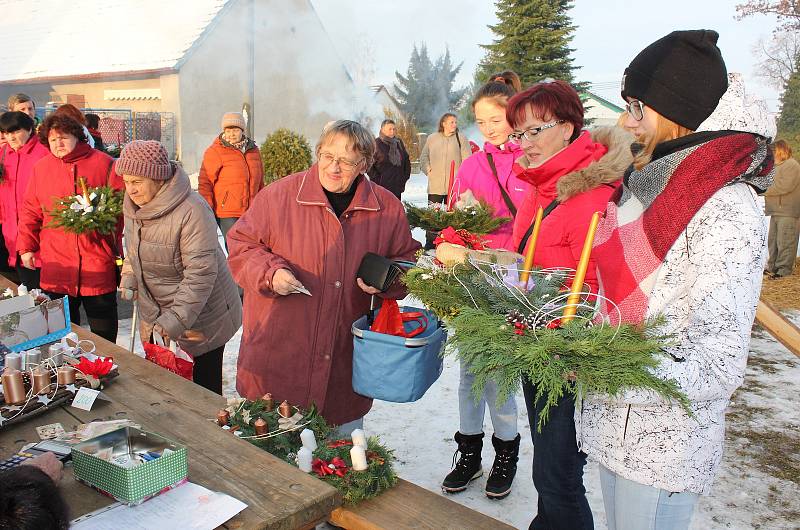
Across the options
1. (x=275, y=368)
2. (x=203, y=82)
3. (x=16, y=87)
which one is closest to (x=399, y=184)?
(x=275, y=368)

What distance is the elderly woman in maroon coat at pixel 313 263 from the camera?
9.49ft

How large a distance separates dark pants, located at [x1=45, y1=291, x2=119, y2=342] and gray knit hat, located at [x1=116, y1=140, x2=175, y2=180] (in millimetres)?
1484

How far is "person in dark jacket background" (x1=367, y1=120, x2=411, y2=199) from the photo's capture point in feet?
37.1

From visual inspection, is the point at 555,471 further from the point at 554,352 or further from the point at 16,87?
the point at 16,87

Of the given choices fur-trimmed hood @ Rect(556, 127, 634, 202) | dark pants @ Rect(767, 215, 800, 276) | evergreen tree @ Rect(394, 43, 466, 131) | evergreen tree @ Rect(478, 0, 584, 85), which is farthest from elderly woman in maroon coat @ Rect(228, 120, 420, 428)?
evergreen tree @ Rect(394, 43, 466, 131)

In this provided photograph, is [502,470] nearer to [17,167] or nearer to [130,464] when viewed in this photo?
[130,464]

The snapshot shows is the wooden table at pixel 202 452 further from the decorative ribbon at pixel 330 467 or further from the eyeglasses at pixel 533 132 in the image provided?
the eyeglasses at pixel 533 132

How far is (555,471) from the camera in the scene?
2346mm

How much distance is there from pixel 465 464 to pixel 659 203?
2292mm

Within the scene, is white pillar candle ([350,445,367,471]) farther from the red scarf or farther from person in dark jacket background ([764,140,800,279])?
person in dark jacket background ([764,140,800,279])

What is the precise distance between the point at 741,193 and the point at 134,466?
1688 millimetres

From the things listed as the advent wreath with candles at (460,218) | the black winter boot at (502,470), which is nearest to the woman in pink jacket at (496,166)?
the advent wreath with candles at (460,218)

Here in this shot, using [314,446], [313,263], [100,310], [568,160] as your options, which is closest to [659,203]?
[568,160]

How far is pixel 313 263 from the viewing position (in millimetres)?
2902
